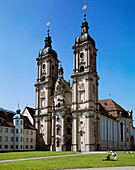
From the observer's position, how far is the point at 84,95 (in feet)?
203

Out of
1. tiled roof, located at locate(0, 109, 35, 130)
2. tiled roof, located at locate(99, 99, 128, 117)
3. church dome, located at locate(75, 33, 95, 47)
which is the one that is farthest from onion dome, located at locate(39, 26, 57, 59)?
tiled roof, located at locate(99, 99, 128, 117)

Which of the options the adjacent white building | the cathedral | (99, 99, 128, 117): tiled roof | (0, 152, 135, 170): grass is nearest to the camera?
(0, 152, 135, 170): grass

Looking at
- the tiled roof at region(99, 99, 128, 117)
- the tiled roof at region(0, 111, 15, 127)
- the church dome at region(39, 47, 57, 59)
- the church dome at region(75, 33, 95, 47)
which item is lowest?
the tiled roof at region(0, 111, 15, 127)

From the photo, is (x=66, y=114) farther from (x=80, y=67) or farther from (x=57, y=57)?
(x=57, y=57)

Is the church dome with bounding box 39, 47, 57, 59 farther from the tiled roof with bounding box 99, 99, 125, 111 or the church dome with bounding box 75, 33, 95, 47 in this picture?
the tiled roof with bounding box 99, 99, 125, 111

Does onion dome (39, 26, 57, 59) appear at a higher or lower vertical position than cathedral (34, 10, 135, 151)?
higher

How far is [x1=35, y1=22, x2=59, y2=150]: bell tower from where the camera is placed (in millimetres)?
69562

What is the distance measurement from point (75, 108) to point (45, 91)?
46.2ft

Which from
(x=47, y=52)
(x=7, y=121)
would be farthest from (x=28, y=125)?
(x=47, y=52)

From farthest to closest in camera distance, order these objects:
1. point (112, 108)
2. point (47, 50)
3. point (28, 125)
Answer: point (112, 108), point (47, 50), point (28, 125)

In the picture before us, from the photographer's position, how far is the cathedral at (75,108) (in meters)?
60.2

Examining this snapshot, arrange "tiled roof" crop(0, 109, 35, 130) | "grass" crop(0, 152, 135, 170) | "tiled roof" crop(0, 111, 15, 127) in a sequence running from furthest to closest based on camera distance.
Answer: "tiled roof" crop(0, 109, 35, 130) → "tiled roof" crop(0, 111, 15, 127) → "grass" crop(0, 152, 135, 170)

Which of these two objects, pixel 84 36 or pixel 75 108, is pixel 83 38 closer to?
pixel 84 36

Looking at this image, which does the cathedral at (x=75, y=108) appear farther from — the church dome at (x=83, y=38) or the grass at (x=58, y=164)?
the grass at (x=58, y=164)
